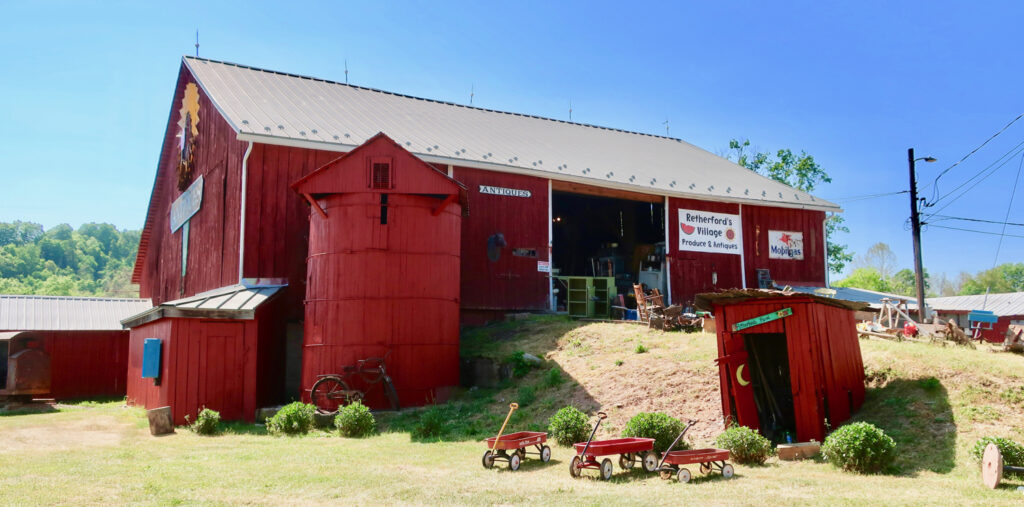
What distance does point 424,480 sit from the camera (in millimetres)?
9750

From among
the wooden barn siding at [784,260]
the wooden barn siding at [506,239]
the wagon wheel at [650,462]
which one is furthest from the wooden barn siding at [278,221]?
the wooden barn siding at [784,260]

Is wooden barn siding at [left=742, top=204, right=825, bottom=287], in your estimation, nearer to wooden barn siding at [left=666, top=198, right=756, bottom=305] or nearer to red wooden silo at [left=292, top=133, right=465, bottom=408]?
wooden barn siding at [left=666, top=198, right=756, bottom=305]

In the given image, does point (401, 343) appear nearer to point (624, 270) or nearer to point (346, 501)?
point (346, 501)

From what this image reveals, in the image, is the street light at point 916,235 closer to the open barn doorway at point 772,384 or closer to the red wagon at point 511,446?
the open barn doorway at point 772,384

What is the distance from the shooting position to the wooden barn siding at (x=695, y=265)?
85.1 feet

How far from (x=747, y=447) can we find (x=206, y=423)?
10131mm

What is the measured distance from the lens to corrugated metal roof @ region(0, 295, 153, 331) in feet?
81.9

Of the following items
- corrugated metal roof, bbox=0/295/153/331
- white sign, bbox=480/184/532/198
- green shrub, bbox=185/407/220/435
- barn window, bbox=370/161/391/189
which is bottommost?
green shrub, bbox=185/407/220/435

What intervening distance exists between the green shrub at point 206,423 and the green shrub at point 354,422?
2.51m

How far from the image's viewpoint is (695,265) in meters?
26.4

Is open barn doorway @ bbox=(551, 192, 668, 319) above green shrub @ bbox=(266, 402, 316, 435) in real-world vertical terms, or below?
above

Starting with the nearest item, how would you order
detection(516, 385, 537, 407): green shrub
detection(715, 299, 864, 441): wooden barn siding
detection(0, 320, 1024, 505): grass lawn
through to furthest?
detection(0, 320, 1024, 505): grass lawn
detection(715, 299, 864, 441): wooden barn siding
detection(516, 385, 537, 407): green shrub

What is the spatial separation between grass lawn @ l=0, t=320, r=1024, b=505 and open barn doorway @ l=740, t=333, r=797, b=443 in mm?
973

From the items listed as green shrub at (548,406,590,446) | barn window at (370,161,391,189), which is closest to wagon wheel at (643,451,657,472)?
green shrub at (548,406,590,446)
